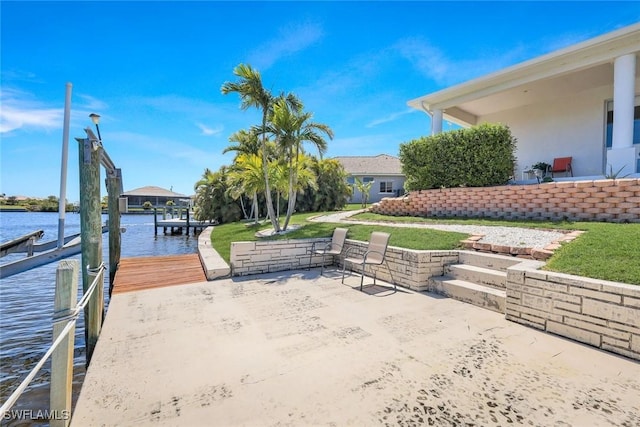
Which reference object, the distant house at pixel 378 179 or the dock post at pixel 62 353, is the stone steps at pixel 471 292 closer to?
the dock post at pixel 62 353

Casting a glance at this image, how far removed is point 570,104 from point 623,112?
181 inches

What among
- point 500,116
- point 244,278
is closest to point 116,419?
point 244,278

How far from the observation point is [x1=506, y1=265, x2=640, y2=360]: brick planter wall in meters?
3.06

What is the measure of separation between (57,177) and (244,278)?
6.30m

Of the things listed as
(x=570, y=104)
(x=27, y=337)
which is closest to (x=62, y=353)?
(x=27, y=337)

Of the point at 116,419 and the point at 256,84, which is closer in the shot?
the point at 116,419

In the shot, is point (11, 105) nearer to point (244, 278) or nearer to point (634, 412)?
point (244, 278)

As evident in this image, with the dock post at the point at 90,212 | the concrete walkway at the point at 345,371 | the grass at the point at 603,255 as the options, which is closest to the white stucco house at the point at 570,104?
the grass at the point at 603,255

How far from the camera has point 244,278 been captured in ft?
21.2

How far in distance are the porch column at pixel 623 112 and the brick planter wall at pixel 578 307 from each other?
691cm

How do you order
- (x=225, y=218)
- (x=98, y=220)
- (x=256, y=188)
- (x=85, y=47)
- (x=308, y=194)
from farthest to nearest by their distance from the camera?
(x=225, y=218) → (x=308, y=194) → (x=256, y=188) → (x=85, y=47) → (x=98, y=220)

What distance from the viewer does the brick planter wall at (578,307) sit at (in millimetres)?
3057

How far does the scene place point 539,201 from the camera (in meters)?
7.89

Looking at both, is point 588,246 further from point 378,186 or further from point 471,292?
point 378,186
